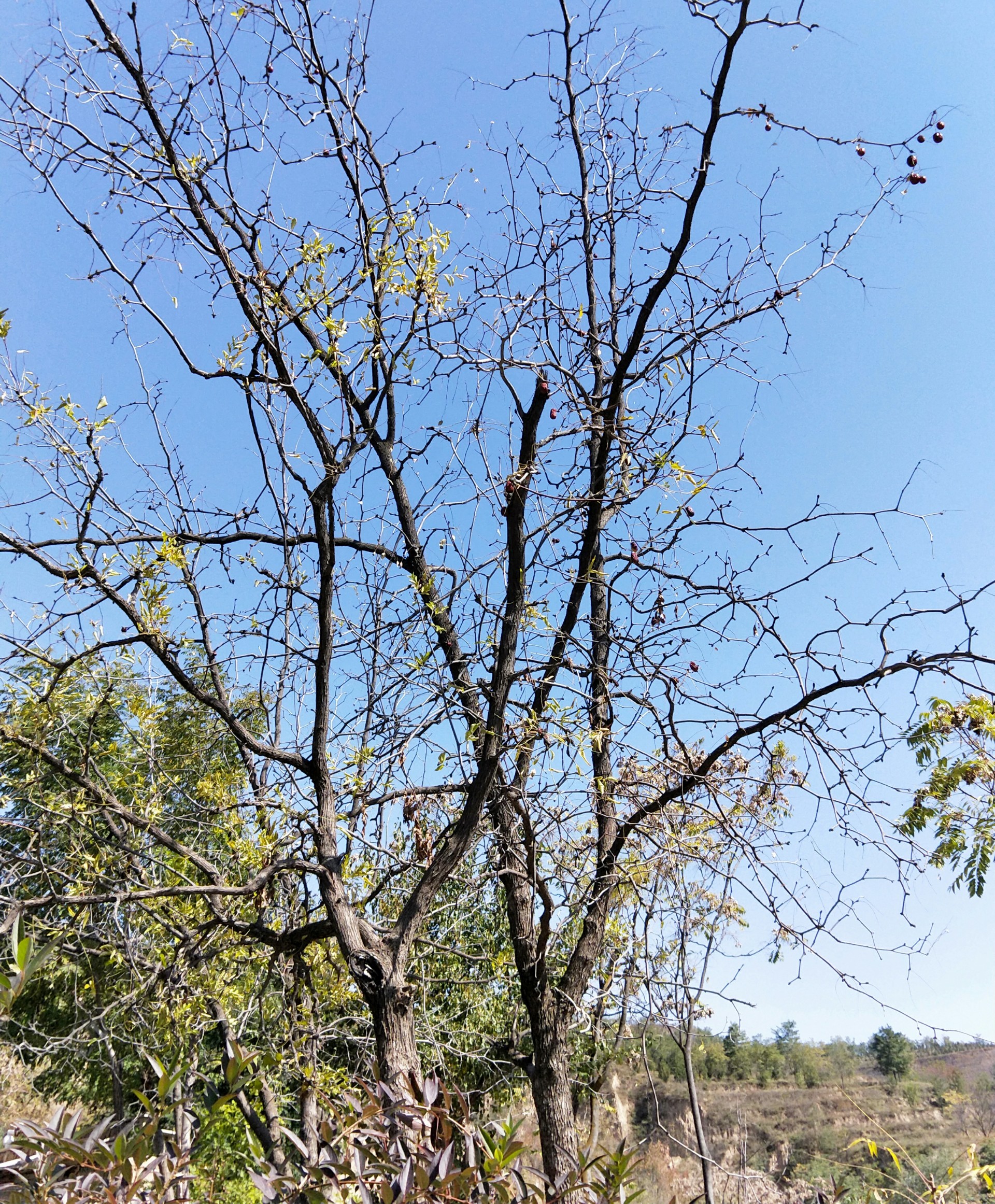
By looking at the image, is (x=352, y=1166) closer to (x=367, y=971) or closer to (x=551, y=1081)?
(x=367, y=971)

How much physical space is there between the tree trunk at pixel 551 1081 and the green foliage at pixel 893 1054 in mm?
14045

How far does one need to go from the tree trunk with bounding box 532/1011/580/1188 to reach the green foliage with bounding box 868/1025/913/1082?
1405cm

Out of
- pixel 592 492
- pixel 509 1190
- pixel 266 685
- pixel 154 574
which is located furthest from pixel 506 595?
pixel 509 1190

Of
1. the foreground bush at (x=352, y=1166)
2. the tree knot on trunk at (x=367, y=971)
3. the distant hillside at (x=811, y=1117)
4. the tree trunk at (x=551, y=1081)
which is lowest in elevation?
the distant hillside at (x=811, y=1117)

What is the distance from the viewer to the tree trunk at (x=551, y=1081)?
3482mm

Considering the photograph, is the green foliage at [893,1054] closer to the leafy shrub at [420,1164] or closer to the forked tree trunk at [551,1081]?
the forked tree trunk at [551,1081]

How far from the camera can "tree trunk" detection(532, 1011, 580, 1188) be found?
11.4ft

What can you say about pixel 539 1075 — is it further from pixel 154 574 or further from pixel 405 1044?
pixel 154 574

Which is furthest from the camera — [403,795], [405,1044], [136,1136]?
[403,795]

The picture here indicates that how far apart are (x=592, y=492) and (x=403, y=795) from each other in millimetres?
1557

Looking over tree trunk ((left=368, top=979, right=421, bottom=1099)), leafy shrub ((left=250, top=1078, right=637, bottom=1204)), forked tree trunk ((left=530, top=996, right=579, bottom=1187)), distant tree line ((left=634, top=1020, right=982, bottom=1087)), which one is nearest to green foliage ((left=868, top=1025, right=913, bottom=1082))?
distant tree line ((left=634, top=1020, right=982, bottom=1087))

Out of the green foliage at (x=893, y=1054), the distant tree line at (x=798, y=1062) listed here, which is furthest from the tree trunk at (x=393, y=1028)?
the green foliage at (x=893, y=1054)

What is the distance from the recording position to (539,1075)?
357cm

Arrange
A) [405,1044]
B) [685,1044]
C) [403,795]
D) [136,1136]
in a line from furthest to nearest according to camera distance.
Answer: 1. [685,1044]
2. [403,795]
3. [405,1044]
4. [136,1136]
